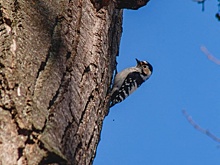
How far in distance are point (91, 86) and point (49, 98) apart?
430 mm

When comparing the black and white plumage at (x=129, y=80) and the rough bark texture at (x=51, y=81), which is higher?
the rough bark texture at (x=51, y=81)

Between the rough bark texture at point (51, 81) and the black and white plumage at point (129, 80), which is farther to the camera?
the black and white plumage at point (129, 80)

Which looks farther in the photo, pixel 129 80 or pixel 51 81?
pixel 129 80

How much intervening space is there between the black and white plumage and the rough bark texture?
2435mm

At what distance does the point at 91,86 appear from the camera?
7.91ft

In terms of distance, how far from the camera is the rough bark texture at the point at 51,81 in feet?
6.03

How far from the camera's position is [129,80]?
595 centimetres

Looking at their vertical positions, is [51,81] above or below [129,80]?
above

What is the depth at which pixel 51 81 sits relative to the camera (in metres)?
2.07

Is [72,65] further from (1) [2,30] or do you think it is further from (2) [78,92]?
(1) [2,30]

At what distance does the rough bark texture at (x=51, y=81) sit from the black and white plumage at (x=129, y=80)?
95.9 inches

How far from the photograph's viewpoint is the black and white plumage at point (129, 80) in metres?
5.33

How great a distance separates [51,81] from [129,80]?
3906 mm

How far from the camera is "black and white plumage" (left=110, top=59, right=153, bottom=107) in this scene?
533cm
